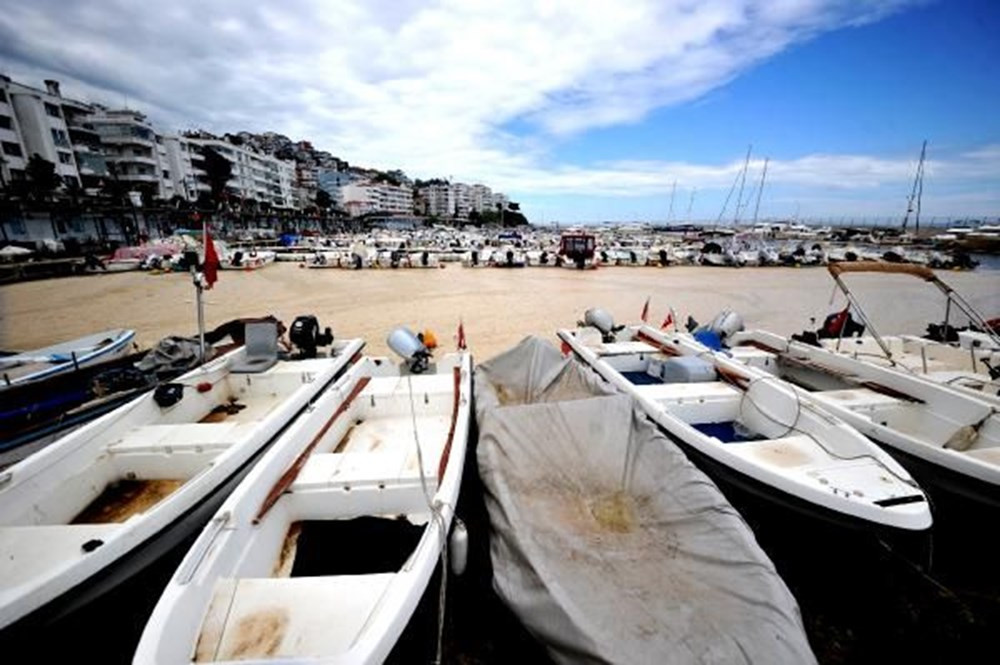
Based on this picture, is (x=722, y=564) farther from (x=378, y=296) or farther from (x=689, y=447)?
(x=378, y=296)

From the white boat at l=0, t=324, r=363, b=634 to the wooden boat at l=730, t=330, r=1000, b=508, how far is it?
247 inches

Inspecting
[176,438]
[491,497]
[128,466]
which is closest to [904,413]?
[491,497]

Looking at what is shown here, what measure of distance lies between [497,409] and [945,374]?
20.9 feet

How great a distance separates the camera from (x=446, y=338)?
11.5 metres

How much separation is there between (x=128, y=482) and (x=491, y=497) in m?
3.74

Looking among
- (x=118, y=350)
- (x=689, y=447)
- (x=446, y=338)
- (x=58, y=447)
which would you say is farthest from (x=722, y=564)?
(x=118, y=350)

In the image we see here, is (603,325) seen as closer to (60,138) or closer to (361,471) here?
(361,471)

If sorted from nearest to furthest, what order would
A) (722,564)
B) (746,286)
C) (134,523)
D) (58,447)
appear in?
1. (722,564)
2. (134,523)
3. (58,447)
4. (746,286)

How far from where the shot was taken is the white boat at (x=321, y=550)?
7.26 feet

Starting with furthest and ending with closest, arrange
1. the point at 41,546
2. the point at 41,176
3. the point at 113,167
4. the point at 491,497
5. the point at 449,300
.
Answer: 1. the point at 113,167
2. the point at 41,176
3. the point at 449,300
4. the point at 491,497
5. the point at 41,546

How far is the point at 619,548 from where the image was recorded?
2965 mm

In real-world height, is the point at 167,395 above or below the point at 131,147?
below

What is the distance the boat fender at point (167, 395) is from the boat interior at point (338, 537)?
2.02 m

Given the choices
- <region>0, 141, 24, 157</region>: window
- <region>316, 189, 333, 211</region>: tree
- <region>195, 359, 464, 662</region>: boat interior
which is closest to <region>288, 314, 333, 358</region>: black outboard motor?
<region>195, 359, 464, 662</region>: boat interior
